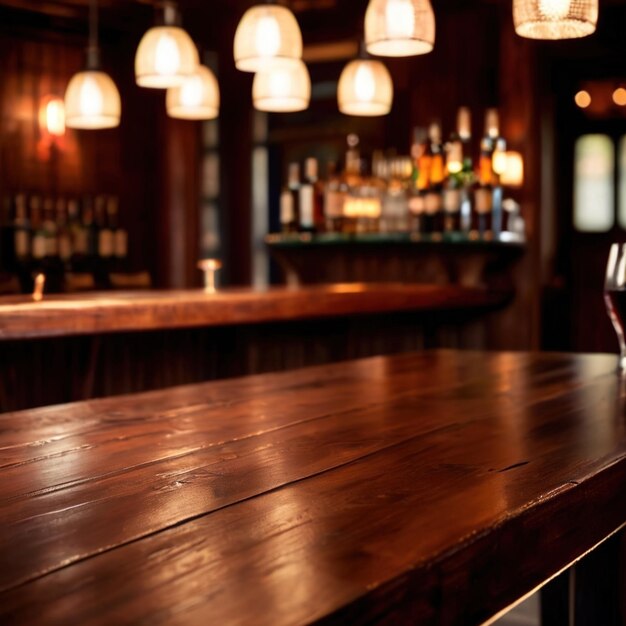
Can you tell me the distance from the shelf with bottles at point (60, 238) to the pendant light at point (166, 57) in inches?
135

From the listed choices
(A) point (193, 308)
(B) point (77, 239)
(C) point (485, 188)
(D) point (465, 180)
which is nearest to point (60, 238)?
(B) point (77, 239)

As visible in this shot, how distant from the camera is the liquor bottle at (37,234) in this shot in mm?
6301

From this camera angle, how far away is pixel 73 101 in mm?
3488

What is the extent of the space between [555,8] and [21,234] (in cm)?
489

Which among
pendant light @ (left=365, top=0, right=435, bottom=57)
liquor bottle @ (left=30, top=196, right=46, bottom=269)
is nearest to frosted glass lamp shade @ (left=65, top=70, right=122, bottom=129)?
pendant light @ (left=365, top=0, right=435, bottom=57)

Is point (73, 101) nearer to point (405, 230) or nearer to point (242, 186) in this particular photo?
point (405, 230)

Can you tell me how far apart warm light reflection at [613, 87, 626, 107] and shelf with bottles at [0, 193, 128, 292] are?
3967 mm

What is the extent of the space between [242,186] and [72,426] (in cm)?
600

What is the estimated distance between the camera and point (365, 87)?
347 cm

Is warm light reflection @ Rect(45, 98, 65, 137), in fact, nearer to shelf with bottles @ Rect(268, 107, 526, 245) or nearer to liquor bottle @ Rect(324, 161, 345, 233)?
shelf with bottles @ Rect(268, 107, 526, 245)

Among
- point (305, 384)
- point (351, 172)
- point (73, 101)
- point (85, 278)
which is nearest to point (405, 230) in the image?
point (351, 172)

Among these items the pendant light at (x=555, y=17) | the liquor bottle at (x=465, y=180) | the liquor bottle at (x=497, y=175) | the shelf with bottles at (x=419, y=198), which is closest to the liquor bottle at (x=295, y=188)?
the shelf with bottles at (x=419, y=198)

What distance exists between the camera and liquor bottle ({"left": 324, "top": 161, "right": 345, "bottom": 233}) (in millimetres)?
5391

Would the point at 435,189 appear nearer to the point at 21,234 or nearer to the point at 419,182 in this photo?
the point at 419,182
